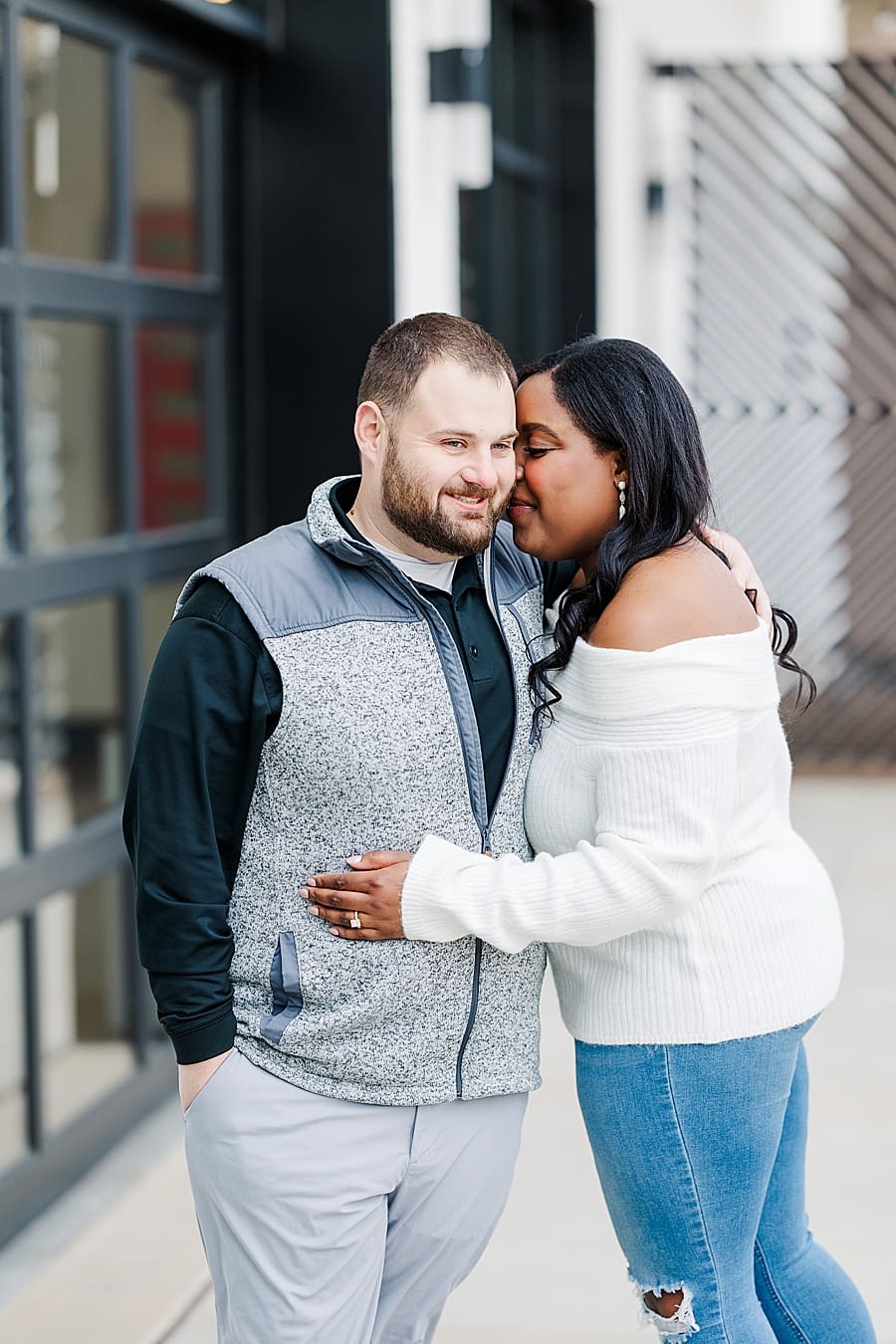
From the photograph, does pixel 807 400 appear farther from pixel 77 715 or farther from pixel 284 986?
pixel 284 986

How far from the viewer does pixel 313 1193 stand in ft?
5.60

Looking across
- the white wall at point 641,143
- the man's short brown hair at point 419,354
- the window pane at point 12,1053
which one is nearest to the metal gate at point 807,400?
the white wall at point 641,143

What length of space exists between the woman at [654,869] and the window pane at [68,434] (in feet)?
4.88

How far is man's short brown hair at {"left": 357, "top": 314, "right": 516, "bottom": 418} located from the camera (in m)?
1.66

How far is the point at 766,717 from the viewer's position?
176 cm

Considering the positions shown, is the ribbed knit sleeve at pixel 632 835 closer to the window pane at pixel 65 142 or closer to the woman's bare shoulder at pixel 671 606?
the woman's bare shoulder at pixel 671 606

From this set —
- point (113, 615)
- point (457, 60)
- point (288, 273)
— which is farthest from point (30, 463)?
point (457, 60)

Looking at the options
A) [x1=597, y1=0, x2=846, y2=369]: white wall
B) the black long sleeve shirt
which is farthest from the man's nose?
[x1=597, y1=0, x2=846, y2=369]: white wall

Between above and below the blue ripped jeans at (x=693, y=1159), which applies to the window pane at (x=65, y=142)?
above

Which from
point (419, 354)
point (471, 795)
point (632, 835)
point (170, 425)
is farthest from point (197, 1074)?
point (170, 425)

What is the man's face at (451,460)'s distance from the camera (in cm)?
166

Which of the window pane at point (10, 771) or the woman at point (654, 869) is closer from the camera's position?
the woman at point (654, 869)

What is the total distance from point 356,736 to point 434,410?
0.34 metres

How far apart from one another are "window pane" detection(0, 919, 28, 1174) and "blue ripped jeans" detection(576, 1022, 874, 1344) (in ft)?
4.90
